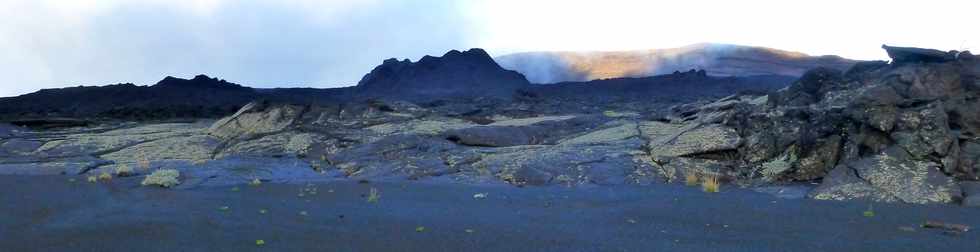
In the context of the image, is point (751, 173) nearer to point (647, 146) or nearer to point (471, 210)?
point (647, 146)

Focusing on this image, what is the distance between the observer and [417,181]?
15383mm

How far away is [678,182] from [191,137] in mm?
15625

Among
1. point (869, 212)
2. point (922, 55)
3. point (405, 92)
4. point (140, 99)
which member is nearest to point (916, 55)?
point (922, 55)

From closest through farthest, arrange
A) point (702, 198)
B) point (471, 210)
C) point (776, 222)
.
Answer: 1. point (776, 222)
2. point (471, 210)
3. point (702, 198)

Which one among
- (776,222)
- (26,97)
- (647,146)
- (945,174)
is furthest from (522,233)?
(26,97)

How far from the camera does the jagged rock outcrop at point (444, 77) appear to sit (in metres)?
62.2

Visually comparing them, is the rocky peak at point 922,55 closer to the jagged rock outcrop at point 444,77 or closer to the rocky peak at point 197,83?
the jagged rock outcrop at point 444,77

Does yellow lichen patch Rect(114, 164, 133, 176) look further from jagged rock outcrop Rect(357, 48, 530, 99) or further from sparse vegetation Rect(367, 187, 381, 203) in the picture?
A: jagged rock outcrop Rect(357, 48, 530, 99)

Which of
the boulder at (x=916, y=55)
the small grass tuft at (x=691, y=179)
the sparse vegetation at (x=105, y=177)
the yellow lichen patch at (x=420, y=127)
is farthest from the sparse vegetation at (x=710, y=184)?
the sparse vegetation at (x=105, y=177)

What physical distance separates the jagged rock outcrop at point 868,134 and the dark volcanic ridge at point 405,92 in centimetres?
2235

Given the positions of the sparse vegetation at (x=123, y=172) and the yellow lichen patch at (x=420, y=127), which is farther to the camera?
the yellow lichen patch at (x=420, y=127)

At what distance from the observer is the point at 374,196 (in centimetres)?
1254

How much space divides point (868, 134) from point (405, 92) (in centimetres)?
4878

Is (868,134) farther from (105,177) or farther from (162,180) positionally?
(105,177)
